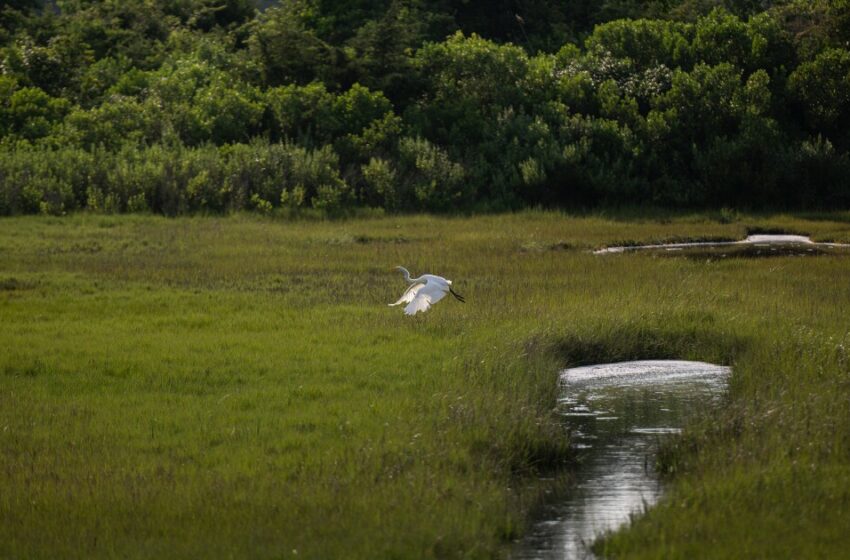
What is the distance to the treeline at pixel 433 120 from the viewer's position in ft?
99.0

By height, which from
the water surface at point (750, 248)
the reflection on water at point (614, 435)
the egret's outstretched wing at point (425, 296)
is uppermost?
the egret's outstretched wing at point (425, 296)

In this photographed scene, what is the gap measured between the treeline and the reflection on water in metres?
16.9

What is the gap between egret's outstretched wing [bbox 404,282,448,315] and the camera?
1542 centimetres

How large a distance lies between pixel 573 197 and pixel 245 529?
82.5 feet

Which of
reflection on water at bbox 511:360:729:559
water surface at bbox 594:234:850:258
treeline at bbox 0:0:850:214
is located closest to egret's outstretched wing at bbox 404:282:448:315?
reflection on water at bbox 511:360:729:559

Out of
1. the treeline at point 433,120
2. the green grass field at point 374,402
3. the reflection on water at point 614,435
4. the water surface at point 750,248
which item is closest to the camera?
the green grass field at point 374,402

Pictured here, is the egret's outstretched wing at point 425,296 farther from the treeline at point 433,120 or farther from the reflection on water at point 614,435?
the treeline at point 433,120

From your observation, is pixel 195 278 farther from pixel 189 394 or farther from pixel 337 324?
pixel 189 394

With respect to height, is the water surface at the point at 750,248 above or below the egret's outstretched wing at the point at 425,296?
below

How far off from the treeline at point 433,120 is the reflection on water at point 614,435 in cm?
1692

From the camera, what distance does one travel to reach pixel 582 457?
10.8 m

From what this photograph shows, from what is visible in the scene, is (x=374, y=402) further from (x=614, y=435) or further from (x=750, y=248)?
(x=750, y=248)

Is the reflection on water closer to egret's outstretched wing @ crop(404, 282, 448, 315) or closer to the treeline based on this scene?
egret's outstretched wing @ crop(404, 282, 448, 315)

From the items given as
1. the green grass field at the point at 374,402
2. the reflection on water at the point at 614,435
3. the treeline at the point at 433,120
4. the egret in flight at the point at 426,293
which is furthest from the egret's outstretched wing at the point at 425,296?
the treeline at the point at 433,120
